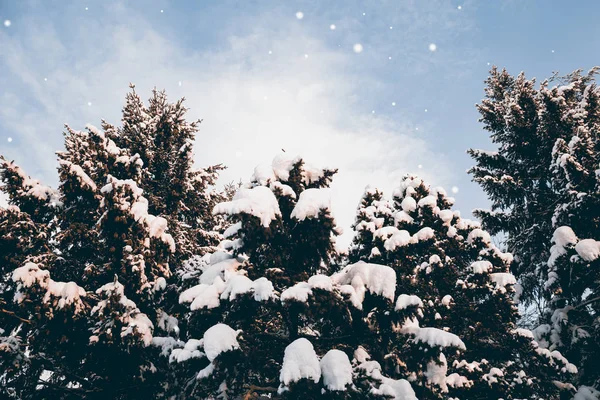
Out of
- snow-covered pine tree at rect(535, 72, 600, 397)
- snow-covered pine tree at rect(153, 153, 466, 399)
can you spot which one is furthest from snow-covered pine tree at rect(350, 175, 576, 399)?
snow-covered pine tree at rect(153, 153, 466, 399)

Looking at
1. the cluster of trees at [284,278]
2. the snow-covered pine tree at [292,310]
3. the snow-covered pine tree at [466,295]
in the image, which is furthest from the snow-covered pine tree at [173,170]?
the snow-covered pine tree at [466,295]

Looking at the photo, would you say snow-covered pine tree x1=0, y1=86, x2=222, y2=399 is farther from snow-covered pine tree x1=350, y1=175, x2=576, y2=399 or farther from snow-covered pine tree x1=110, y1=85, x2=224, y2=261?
snow-covered pine tree x1=350, y1=175, x2=576, y2=399

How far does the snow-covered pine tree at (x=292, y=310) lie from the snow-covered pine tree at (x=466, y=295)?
8.72 feet

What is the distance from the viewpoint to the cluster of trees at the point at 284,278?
6145 millimetres

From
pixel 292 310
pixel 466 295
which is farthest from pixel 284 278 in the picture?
pixel 466 295

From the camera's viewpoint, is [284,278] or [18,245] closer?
[284,278]

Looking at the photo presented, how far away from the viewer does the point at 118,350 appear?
25.8 feet

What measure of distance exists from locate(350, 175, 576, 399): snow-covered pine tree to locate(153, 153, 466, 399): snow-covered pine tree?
266cm

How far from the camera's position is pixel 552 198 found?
14.9m

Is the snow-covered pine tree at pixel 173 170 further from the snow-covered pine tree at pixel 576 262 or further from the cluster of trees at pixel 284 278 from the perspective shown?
the snow-covered pine tree at pixel 576 262

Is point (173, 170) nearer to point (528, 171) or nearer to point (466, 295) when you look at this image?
point (466, 295)

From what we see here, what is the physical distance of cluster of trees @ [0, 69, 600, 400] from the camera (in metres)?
6.14

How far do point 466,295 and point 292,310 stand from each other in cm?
769

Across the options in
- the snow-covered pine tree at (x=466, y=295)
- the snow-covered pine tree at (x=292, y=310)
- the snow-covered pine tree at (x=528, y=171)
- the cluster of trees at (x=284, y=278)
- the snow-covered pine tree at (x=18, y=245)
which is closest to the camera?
the snow-covered pine tree at (x=292, y=310)
